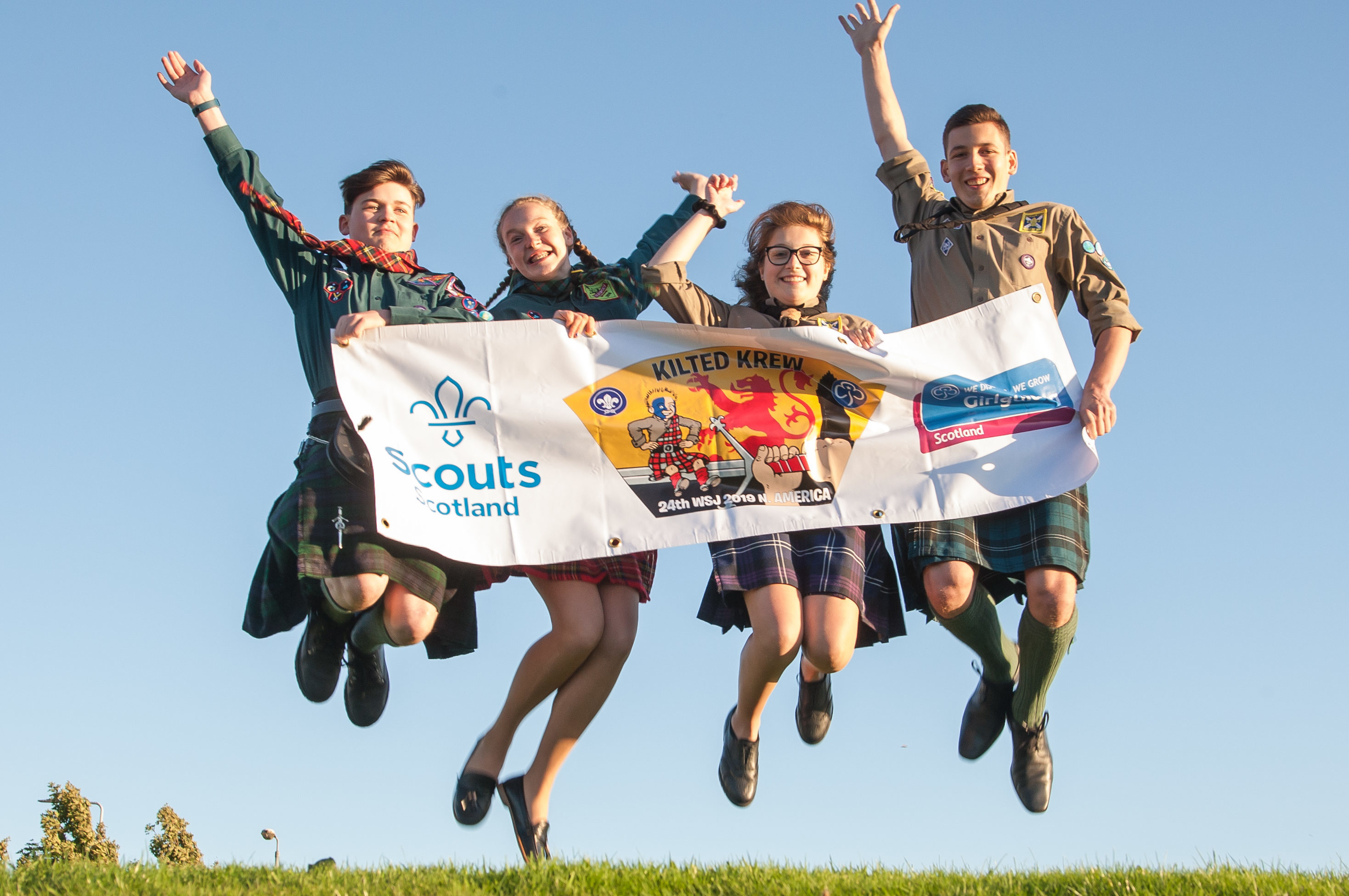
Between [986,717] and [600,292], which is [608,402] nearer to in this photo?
[600,292]

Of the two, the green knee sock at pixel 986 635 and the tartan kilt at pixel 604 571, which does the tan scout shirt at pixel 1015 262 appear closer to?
the green knee sock at pixel 986 635

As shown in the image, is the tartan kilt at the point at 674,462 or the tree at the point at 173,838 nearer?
the tartan kilt at the point at 674,462

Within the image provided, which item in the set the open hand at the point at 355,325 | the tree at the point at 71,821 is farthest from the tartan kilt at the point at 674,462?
the tree at the point at 71,821

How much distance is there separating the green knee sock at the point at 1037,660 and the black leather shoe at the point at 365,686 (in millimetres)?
3200

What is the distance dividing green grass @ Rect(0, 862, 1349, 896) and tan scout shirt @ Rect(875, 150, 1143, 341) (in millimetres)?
2592

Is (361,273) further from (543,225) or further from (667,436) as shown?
(667,436)

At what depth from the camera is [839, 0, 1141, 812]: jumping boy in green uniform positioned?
6.55 meters

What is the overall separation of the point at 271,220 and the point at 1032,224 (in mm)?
3890

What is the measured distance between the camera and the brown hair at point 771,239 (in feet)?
23.2

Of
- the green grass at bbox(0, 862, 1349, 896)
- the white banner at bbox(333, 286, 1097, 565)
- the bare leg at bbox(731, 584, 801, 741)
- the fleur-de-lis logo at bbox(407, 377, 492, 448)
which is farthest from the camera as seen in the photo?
the fleur-de-lis logo at bbox(407, 377, 492, 448)

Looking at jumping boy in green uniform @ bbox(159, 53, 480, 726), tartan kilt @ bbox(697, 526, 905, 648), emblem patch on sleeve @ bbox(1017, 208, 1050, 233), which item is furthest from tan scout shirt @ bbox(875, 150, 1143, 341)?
jumping boy in green uniform @ bbox(159, 53, 480, 726)

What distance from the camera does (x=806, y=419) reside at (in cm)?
694

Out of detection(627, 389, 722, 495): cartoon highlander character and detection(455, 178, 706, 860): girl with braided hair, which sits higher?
detection(627, 389, 722, 495): cartoon highlander character

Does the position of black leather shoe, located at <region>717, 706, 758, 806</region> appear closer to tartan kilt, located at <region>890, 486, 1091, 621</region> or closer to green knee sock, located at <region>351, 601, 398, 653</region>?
tartan kilt, located at <region>890, 486, 1091, 621</region>
